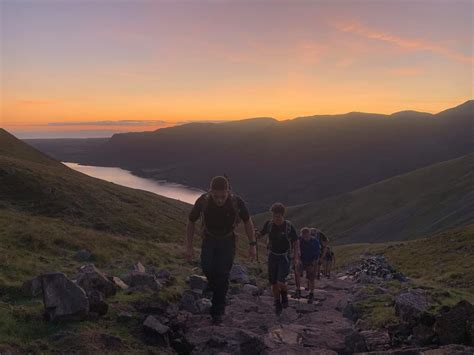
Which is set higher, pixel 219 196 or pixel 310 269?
pixel 219 196

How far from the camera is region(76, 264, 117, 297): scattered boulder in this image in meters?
9.48

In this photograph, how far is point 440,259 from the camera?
30766 millimetres

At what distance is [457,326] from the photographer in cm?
721

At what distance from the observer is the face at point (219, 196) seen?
8.59 meters

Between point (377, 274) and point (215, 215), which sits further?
point (377, 274)

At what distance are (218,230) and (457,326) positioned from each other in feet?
15.1

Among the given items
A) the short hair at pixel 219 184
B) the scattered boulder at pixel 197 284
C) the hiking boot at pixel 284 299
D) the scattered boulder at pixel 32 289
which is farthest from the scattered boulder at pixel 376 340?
the scattered boulder at pixel 32 289

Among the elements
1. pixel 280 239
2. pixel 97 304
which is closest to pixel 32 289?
pixel 97 304

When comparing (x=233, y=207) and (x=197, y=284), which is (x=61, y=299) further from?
(x=197, y=284)

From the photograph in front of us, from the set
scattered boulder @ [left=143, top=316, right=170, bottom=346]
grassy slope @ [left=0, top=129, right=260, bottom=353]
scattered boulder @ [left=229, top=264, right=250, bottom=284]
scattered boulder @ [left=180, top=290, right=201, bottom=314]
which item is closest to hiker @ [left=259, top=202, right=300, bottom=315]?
scattered boulder @ [left=180, top=290, right=201, bottom=314]

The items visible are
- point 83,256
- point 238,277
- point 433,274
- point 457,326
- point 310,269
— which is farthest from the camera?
point 433,274

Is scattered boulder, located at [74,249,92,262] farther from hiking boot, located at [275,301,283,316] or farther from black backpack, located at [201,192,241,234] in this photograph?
black backpack, located at [201,192,241,234]

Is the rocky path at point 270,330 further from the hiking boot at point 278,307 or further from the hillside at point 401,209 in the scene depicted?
the hillside at point 401,209

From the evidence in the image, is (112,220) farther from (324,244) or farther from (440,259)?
(440,259)
